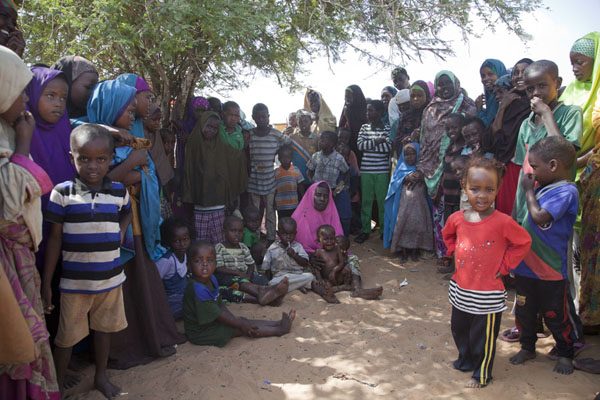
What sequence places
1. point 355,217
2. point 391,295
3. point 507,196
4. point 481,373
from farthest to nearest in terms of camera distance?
point 355,217 < point 391,295 < point 507,196 < point 481,373

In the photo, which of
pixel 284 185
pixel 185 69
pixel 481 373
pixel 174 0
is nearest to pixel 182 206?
pixel 284 185

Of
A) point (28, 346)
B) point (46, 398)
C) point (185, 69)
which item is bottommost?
point (46, 398)

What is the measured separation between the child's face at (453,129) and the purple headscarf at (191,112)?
3140mm

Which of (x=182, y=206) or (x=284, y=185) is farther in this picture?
(x=284, y=185)

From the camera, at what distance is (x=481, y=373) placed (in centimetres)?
297

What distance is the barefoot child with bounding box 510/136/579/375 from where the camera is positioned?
2.97 m

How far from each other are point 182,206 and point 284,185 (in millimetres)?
1459

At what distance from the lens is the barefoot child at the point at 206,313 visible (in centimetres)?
358

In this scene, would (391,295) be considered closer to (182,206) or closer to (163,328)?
(163,328)

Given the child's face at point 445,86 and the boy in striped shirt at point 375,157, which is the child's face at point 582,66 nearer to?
the child's face at point 445,86

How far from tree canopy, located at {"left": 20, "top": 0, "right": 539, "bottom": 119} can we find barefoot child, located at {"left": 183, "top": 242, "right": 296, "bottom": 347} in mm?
2087

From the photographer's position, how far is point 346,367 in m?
3.31

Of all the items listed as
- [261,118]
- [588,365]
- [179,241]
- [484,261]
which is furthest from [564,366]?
[261,118]

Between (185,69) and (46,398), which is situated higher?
(185,69)
